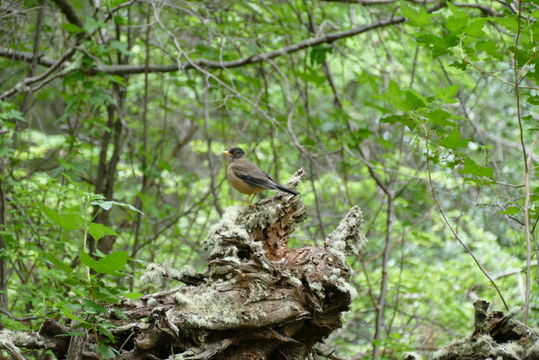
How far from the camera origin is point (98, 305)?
2.25 m

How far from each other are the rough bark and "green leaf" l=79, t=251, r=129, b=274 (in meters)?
0.39

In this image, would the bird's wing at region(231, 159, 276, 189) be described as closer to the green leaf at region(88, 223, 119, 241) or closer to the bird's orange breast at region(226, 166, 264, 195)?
the bird's orange breast at region(226, 166, 264, 195)

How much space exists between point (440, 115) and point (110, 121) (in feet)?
14.6

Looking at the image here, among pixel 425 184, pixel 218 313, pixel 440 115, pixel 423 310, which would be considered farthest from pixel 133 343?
pixel 423 310

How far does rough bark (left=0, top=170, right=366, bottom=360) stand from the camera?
238 centimetres

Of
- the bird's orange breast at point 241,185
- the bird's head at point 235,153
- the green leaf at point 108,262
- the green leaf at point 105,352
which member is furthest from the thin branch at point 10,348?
the bird's head at point 235,153

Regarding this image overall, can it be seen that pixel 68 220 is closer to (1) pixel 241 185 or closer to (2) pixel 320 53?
(1) pixel 241 185

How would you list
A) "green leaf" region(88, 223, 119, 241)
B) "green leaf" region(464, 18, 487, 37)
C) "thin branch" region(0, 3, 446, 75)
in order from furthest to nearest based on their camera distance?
"thin branch" region(0, 3, 446, 75)
"green leaf" region(464, 18, 487, 37)
"green leaf" region(88, 223, 119, 241)

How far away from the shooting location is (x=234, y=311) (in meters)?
2.41

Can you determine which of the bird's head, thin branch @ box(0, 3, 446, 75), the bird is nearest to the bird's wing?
the bird

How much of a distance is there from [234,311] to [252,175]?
2548mm

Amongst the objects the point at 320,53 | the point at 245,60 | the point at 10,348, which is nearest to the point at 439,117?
the point at 10,348

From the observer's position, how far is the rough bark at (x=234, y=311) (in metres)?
2.38

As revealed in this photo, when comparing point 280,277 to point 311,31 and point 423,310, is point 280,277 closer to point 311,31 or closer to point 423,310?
point 311,31
